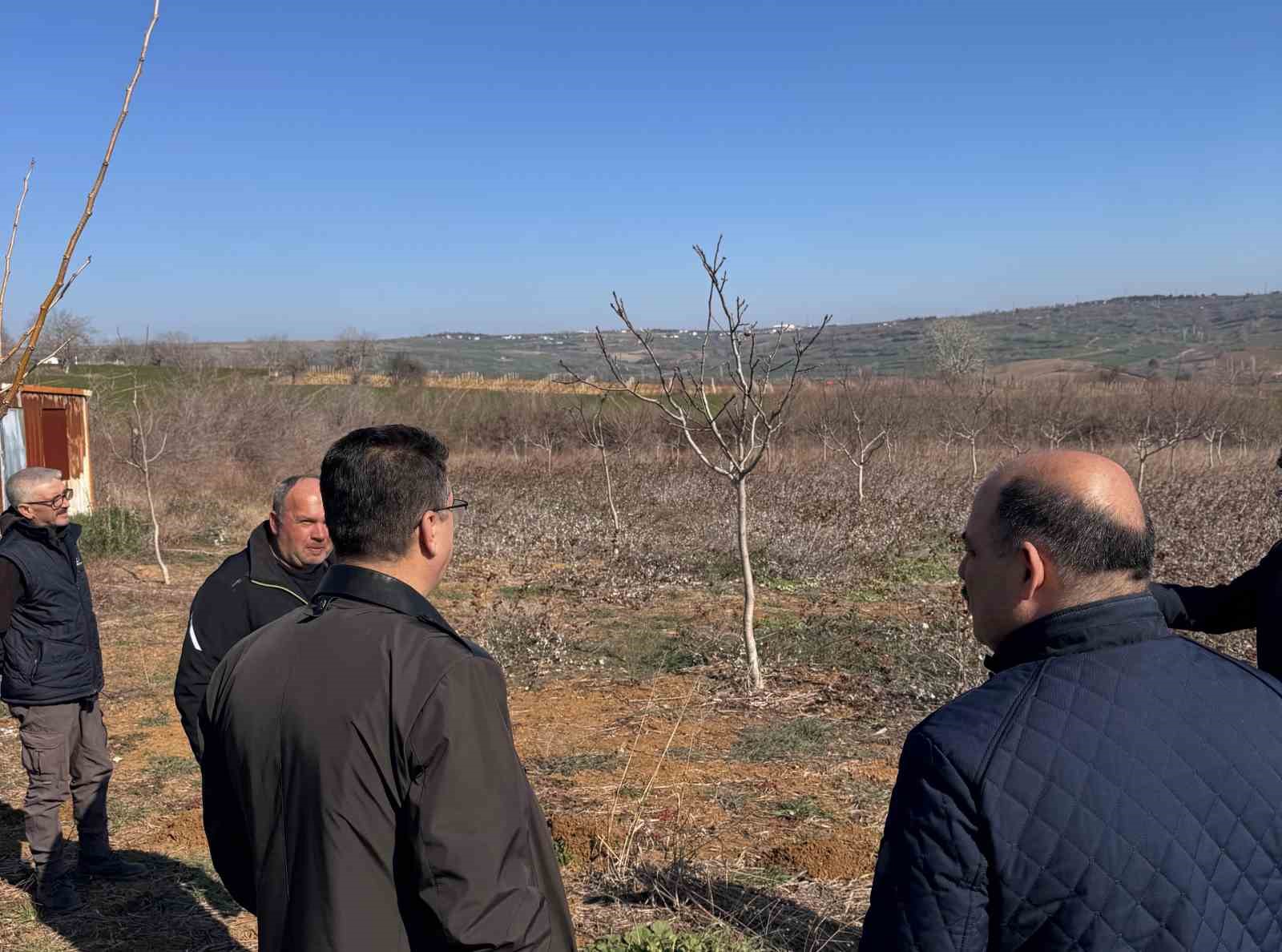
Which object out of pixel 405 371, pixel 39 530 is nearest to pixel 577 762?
pixel 39 530

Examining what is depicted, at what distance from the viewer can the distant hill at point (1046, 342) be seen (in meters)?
75.9

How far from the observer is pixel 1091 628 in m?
1.50

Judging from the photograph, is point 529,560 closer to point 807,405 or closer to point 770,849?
point 770,849

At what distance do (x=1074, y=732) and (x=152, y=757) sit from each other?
23.7ft

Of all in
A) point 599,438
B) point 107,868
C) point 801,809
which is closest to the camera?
point 107,868

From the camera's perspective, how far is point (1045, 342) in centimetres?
9419

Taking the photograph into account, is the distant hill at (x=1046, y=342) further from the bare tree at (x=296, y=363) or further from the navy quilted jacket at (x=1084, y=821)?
the navy quilted jacket at (x=1084, y=821)

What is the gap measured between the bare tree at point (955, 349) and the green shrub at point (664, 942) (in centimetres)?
4405

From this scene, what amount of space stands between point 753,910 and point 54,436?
17932 millimetres

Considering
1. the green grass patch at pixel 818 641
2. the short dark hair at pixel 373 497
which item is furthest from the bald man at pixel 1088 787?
the green grass patch at pixel 818 641

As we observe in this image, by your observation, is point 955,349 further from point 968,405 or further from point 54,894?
point 54,894

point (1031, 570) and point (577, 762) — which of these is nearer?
point (1031, 570)

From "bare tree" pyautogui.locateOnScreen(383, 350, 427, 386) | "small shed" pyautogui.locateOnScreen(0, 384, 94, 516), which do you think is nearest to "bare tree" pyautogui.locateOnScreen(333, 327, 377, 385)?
"bare tree" pyautogui.locateOnScreen(383, 350, 427, 386)

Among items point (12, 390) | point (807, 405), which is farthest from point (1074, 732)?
point (807, 405)
